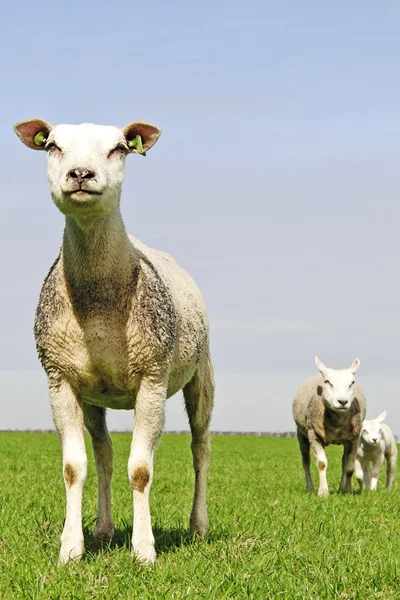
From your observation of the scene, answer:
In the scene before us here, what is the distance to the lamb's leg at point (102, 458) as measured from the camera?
23.9 ft

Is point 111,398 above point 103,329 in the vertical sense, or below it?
below

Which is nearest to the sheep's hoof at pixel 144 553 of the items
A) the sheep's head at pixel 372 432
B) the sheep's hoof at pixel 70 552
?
the sheep's hoof at pixel 70 552

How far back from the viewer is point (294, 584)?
5422mm

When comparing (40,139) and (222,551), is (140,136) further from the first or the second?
(222,551)

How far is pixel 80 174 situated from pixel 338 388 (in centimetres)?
913

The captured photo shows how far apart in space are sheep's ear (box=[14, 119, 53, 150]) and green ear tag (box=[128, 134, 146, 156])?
2.03 ft

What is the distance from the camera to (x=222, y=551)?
6.34 meters

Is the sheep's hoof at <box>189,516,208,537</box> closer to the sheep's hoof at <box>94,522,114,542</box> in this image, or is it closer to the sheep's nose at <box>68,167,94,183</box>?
the sheep's hoof at <box>94,522,114,542</box>

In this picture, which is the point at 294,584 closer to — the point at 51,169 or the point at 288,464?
the point at 51,169

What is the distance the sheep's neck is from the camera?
6.38 m

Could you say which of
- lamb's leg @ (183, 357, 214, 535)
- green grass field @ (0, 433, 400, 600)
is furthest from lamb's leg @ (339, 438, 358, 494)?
lamb's leg @ (183, 357, 214, 535)

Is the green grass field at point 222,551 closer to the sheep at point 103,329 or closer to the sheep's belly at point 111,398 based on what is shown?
the sheep at point 103,329

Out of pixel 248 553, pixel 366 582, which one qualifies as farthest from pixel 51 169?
pixel 366 582

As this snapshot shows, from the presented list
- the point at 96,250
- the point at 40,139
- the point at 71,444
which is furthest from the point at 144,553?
the point at 40,139
